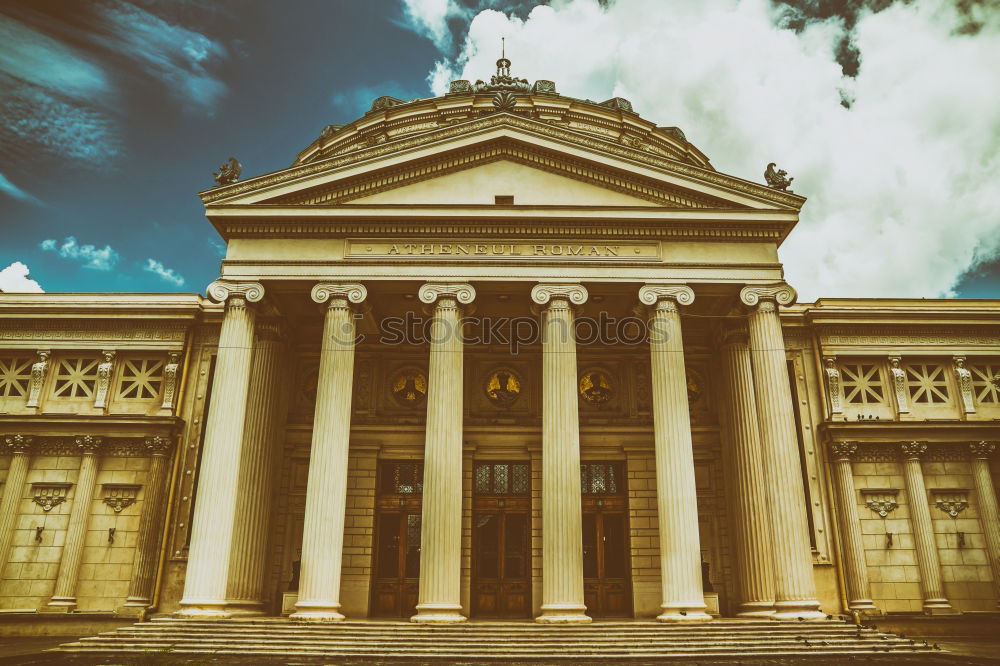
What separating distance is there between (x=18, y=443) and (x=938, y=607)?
27.4 metres

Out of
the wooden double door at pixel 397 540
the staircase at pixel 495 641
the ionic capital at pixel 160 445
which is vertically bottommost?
the staircase at pixel 495 641

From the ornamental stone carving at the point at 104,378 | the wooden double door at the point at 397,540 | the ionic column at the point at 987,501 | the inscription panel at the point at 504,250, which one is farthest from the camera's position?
the ornamental stone carving at the point at 104,378

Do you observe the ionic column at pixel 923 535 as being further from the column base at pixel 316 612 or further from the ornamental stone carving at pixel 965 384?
the column base at pixel 316 612

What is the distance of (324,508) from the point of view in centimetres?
1739

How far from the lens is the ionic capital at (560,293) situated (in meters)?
18.9

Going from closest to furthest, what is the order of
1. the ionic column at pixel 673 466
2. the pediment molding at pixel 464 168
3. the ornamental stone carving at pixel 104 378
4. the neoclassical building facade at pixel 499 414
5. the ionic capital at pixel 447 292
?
the ionic column at pixel 673 466 → the neoclassical building facade at pixel 499 414 → the ionic capital at pixel 447 292 → the pediment molding at pixel 464 168 → the ornamental stone carving at pixel 104 378

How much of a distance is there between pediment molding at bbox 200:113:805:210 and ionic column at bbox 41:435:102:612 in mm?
8837

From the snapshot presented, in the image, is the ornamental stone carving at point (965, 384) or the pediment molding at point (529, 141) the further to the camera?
the ornamental stone carving at point (965, 384)

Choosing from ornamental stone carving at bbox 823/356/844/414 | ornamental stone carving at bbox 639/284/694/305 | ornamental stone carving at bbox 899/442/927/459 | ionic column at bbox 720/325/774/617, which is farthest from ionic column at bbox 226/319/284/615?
ornamental stone carving at bbox 899/442/927/459

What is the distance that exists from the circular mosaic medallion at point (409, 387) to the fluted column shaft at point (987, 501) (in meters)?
16.8

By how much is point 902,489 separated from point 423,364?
1503 centimetres

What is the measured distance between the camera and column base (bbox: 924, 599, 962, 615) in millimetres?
20781

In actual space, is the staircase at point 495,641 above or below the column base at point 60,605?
below

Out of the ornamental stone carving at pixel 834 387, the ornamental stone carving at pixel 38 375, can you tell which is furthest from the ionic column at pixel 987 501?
the ornamental stone carving at pixel 38 375
